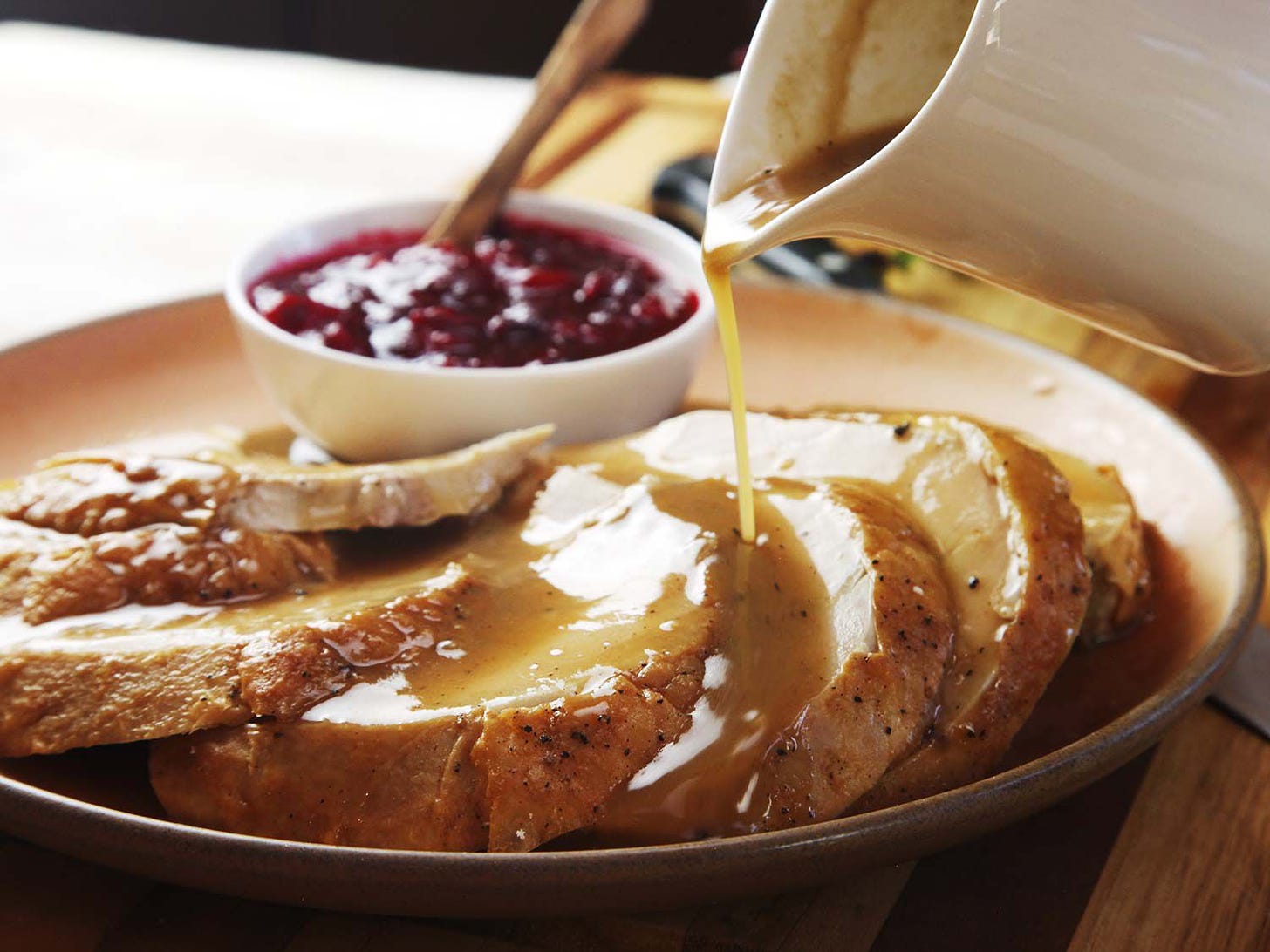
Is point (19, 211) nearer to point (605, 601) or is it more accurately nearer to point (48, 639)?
point (48, 639)

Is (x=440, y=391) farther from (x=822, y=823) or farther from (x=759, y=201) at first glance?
(x=822, y=823)

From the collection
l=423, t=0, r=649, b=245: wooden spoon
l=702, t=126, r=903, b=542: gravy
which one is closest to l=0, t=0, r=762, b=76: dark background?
l=423, t=0, r=649, b=245: wooden spoon

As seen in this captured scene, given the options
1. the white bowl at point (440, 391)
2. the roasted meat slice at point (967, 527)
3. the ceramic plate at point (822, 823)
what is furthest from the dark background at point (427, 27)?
the roasted meat slice at point (967, 527)

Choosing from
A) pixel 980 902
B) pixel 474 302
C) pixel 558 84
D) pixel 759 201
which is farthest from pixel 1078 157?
pixel 558 84

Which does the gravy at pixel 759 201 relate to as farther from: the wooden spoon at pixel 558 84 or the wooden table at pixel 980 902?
the wooden spoon at pixel 558 84

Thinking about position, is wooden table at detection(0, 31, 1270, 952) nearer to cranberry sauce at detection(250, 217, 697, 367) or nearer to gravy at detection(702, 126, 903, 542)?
gravy at detection(702, 126, 903, 542)

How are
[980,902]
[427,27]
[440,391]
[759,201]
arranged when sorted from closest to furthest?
1. [980,902]
2. [759,201]
3. [440,391]
4. [427,27]
